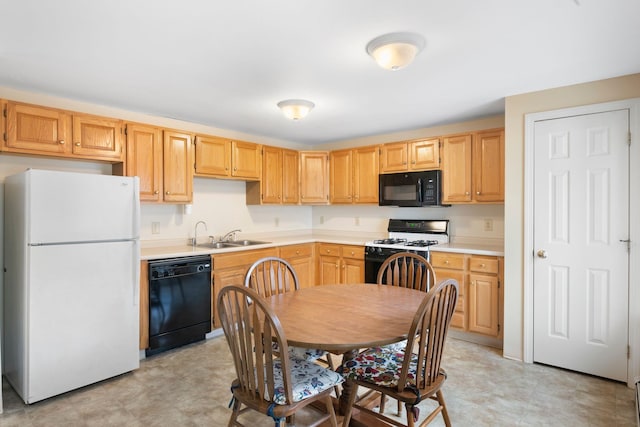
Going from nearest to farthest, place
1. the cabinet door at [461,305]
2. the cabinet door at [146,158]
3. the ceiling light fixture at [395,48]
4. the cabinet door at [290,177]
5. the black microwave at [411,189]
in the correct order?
the ceiling light fixture at [395,48] < the cabinet door at [146,158] < the cabinet door at [461,305] < the black microwave at [411,189] < the cabinet door at [290,177]

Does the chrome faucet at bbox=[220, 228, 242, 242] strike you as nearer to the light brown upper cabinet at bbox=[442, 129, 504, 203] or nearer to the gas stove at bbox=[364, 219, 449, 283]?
the gas stove at bbox=[364, 219, 449, 283]

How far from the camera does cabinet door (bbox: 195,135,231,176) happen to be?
375 cm

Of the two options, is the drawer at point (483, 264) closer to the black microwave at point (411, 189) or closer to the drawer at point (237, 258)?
the black microwave at point (411, 189)

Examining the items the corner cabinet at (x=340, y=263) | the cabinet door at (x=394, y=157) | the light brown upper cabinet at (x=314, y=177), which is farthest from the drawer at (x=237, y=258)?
the cabinet door at (x=394, y=157)

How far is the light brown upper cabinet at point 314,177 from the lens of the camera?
4.82m

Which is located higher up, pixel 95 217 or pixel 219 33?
pixel 219 33

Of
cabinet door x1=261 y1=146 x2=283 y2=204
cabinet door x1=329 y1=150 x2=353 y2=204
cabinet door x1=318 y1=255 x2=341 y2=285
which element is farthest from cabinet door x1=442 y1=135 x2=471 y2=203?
cabinet door x1=261 y1=146 x2=283 y2=204

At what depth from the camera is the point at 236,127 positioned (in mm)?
4211

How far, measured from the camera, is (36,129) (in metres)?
2.72

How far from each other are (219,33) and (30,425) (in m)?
2.58

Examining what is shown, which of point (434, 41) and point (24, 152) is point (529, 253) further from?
point (24, 152)

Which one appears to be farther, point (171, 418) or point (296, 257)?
point (296, 257)

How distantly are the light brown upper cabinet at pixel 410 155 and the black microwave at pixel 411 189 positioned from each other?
85mm

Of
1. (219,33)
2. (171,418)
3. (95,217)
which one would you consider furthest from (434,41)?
(171,418)
